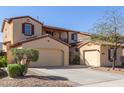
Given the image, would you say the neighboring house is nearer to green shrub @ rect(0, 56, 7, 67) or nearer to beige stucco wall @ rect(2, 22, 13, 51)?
beige stucco wall @ rect(2, 22, 13, 51)

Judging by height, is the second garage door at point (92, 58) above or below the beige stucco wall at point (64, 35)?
below

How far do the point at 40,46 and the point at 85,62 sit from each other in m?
7.18

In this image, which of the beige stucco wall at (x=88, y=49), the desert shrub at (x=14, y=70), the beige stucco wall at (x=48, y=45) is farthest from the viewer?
the beige stucco wall at (x=88, y=49)

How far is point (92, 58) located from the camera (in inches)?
1197

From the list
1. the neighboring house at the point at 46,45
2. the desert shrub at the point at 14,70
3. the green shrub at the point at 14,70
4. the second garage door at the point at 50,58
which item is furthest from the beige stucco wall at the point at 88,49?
the desert shrub at the point at 14,70

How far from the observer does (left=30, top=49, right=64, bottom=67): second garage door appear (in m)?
27.4

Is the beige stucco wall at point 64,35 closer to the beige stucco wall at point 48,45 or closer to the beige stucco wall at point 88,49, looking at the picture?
the beige stucco wall at point 88,49

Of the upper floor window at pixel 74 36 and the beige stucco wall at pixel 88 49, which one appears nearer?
the beige stucco wall at pixel 88 49

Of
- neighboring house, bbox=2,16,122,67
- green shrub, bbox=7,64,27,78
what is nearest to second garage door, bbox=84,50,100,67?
neighboring house, bbox=2,16,122,67

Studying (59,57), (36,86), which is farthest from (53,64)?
(36,86)

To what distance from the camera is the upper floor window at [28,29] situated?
2995 cm

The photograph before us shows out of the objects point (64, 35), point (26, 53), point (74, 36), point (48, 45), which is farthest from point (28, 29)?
point (26, 53)

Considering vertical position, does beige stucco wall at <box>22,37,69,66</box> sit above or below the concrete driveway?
above
